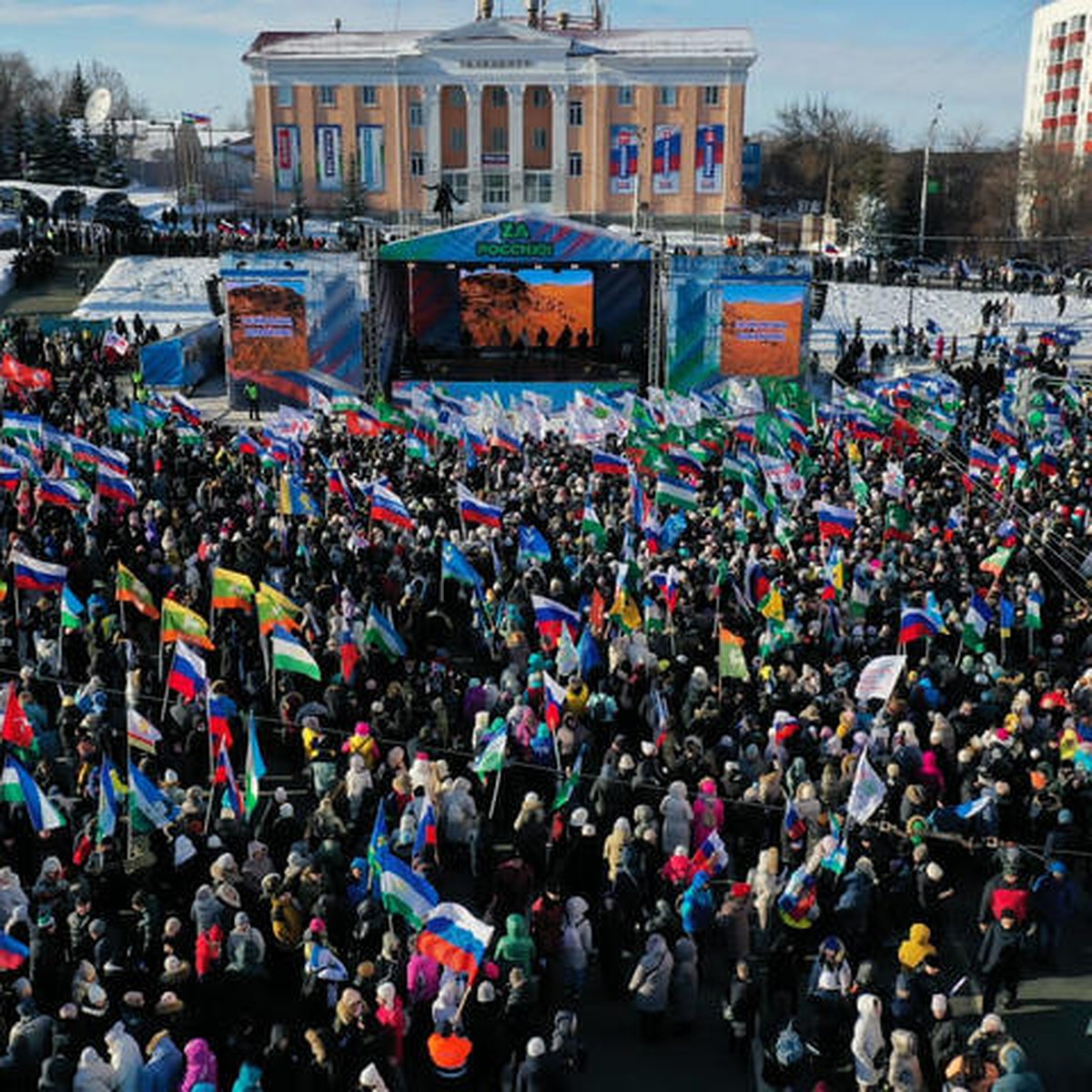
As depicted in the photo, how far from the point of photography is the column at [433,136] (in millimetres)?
58812

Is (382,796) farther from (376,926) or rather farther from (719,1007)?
(719,1007)

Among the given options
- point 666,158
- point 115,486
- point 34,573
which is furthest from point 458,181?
point 34,573

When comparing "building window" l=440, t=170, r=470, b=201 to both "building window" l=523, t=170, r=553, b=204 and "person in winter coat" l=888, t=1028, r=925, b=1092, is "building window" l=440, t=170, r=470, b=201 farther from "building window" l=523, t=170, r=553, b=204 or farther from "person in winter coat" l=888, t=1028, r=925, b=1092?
"person in winter coat" l=888, t=1028, r=925, b=1092

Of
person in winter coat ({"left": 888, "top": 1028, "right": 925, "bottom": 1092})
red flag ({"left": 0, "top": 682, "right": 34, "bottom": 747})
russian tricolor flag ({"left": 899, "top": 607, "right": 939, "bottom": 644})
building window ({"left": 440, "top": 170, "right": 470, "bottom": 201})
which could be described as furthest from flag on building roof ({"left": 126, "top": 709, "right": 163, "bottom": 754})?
building window ({"left": 440, "top": 170, "right": 470, "bottom": 201})

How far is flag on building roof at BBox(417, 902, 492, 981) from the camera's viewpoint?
7.09m

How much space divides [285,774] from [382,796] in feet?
7.35

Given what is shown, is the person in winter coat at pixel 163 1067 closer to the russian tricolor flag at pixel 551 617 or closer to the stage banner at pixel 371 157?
the russian tricolor flag at pixel 551 617

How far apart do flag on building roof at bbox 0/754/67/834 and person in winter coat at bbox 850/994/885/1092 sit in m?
5.44

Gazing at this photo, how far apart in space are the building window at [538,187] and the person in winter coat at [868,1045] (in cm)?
5623

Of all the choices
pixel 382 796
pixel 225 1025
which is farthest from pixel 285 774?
pixel 225 1025

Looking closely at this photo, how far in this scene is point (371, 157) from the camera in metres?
59.9

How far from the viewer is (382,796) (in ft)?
31.2

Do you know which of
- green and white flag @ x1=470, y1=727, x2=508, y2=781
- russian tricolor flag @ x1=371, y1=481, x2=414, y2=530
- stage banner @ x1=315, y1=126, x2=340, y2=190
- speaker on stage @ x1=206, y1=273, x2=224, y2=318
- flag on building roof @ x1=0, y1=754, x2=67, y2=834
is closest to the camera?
flag on building roof @ x1=0, y1=754, x2=67, y2=834

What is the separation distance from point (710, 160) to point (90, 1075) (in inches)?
2251
